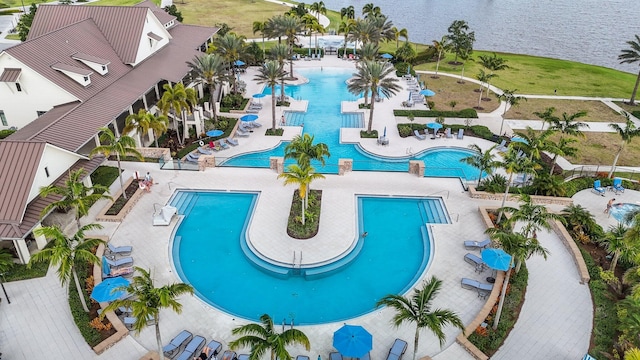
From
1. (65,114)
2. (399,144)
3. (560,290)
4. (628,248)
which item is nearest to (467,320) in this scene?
(560,290)

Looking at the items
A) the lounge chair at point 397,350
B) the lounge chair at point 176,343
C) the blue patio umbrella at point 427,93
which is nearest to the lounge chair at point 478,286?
the lounge chair at point 397,350

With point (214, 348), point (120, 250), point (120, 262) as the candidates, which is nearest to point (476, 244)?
point (214, 348)

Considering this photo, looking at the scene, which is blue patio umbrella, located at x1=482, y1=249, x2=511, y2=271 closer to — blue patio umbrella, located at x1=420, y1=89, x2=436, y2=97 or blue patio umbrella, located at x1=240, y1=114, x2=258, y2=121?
blue patio umbrella, located at x1=240, y1=114, x2=258, y2=121

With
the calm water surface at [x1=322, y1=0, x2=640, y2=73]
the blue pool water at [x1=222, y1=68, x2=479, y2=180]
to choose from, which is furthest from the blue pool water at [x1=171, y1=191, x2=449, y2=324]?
the calm water surface at [x1=322, y1=0, x2=640, y2=73]

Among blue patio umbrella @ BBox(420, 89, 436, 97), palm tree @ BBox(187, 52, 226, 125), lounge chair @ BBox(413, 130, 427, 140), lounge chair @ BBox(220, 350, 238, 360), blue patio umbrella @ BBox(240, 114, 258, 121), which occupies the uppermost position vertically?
palm tree @ BBox(187, 52, 226, 125)

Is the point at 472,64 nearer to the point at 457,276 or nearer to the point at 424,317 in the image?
the point at 457,276

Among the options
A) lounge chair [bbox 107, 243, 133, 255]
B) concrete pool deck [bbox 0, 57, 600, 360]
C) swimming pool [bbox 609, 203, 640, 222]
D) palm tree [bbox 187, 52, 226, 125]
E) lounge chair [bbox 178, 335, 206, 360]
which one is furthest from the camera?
palm tree [bbox 187, 52, 226, 125]

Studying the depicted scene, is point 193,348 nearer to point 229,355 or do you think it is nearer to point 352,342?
point 229,355
